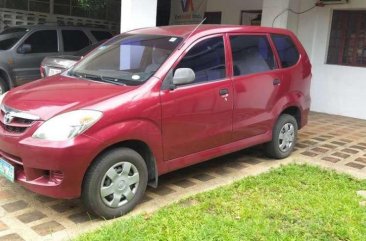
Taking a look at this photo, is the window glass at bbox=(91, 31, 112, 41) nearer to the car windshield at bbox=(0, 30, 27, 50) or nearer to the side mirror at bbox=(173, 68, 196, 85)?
the car windshield at bbox=(0, 30, 27, 50)

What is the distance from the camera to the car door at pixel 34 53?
9781 millimetres

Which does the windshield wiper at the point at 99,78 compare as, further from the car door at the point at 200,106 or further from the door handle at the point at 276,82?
the door handle at the point at 276,82

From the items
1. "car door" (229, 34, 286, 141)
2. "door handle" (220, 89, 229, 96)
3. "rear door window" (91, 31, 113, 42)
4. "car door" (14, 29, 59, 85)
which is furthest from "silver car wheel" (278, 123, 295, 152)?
"rear door window" (91, 31, 113, 42)

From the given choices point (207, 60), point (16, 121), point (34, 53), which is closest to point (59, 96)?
point (16, 121)

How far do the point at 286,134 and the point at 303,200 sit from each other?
1.78m

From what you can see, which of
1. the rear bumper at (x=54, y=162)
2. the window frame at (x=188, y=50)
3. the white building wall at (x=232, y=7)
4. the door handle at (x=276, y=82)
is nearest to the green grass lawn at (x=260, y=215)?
the rear bumper at (x=54, y=162)

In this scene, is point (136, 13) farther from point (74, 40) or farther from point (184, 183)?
point (74, 40)

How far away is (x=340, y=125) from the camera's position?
852cm

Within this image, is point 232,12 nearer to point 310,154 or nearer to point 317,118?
point 317,118

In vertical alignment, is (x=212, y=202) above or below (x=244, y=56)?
below

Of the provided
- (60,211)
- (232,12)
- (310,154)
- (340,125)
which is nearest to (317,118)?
(340,125)

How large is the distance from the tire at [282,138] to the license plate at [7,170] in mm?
3338

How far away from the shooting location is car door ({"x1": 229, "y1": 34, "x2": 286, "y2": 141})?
5055 mm

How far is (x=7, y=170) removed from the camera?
3.92 metres
